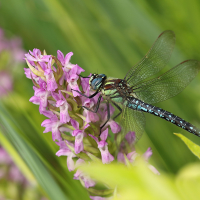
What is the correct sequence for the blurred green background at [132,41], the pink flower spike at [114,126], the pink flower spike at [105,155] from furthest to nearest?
the blurred green background at [132,41], the pink flower spike at [114,126], the pink flower spike at [105,155]

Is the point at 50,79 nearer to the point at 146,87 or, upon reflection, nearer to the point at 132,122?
the point at 132,122

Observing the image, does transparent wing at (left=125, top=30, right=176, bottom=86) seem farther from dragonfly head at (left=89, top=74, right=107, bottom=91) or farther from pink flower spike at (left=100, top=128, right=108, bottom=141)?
pink flower spike at (left=100, top=128, right=108, bottom=141)

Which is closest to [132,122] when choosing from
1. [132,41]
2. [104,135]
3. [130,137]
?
[130,137]

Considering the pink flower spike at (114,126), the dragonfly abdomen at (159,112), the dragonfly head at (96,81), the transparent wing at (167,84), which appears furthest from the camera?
the transparent wing at (167,84)

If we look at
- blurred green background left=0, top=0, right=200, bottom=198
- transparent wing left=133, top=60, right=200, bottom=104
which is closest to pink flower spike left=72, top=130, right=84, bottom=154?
transparent wing left=133, top=60, right=200, bottom=104

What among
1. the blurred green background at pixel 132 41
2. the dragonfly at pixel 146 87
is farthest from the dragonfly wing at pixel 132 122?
the blurred green background at pixel 132 41

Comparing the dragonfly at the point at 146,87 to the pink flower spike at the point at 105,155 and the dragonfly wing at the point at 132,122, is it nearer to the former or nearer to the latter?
the dragonfly wing at the point at 132,122

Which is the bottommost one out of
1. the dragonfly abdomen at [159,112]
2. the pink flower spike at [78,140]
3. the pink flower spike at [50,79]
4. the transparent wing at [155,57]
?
the dragonfly abdomen at [159,112]
